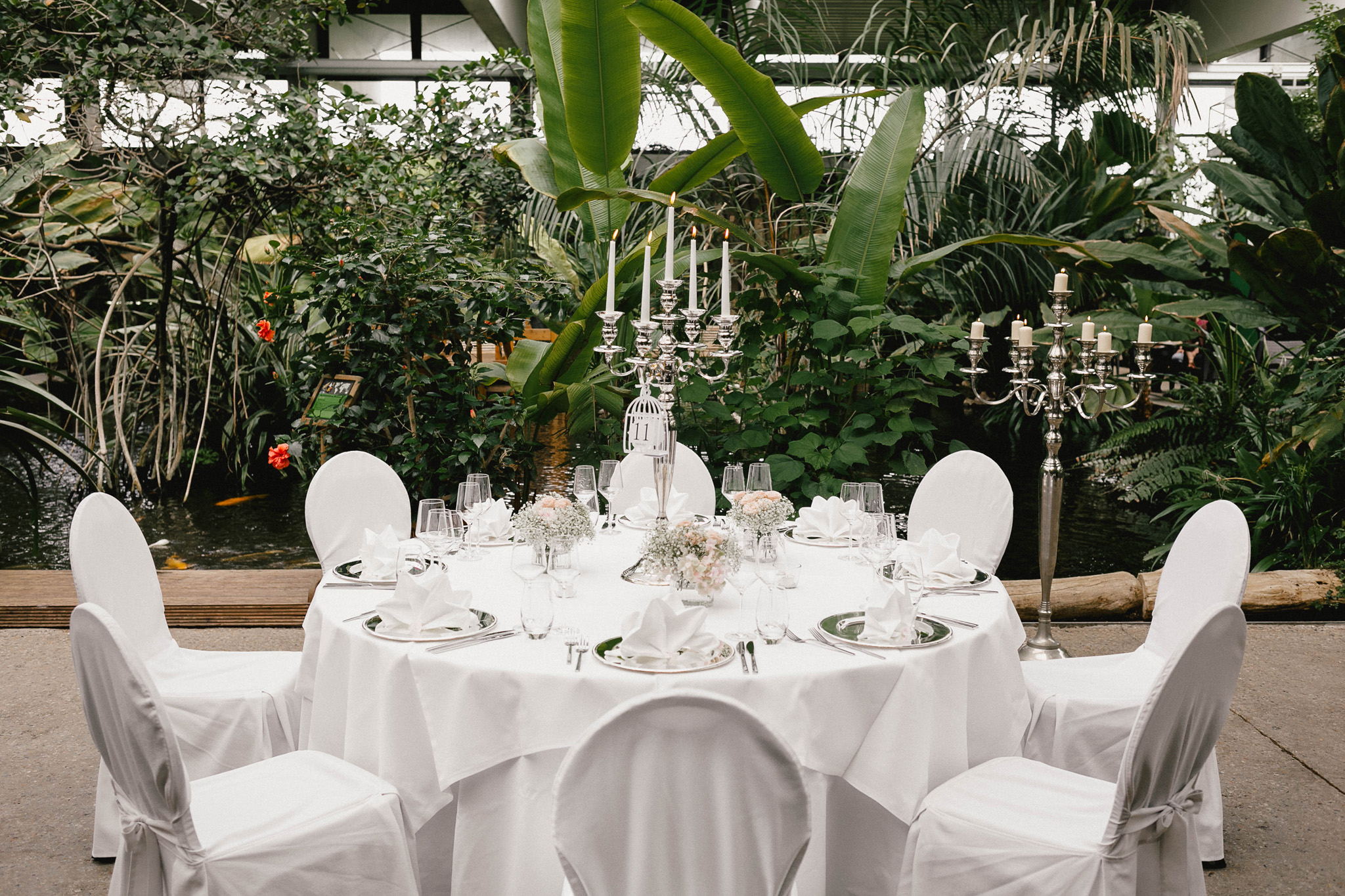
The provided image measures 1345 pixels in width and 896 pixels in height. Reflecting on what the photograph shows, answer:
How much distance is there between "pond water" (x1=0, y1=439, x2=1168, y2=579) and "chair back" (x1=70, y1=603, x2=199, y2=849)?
136 inches

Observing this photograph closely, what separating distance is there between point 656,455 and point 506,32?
8.55 meters

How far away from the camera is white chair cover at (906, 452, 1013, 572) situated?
10.4ft

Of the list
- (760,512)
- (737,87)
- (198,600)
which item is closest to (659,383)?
(760,512)

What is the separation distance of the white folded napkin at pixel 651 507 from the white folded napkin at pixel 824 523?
0.32 metres

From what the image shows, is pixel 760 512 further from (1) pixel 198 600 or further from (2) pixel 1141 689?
(1) pixel 198 600

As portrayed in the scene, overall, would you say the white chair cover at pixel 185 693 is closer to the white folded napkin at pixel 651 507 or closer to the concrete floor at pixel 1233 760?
the concrete floor at pixel 1233 760

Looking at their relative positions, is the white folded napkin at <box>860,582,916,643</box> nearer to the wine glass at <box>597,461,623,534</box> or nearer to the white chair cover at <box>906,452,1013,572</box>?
the wine glass at <box>597,461,623,534</box>

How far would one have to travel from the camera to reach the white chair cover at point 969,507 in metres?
3.18

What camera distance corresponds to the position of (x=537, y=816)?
75.4 inches

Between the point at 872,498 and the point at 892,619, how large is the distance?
62 cm

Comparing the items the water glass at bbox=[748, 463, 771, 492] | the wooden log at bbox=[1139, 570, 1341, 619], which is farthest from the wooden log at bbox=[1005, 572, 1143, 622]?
the water glass at bbox=[748, 463, 771, 492]

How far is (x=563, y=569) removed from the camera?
2.27m

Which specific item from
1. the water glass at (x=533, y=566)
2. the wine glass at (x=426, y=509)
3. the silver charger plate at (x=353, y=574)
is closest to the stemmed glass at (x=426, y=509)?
the wine glass at (x=426, y=509)

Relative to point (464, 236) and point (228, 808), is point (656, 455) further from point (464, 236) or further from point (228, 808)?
point (464, 236)
